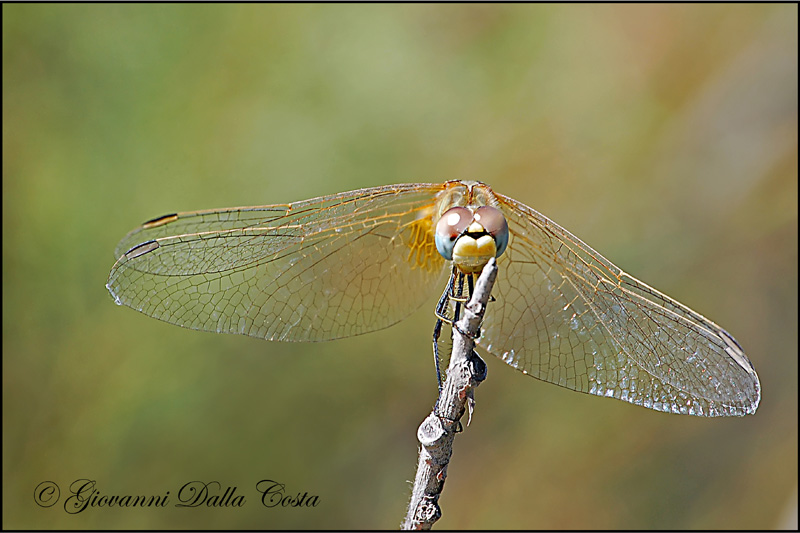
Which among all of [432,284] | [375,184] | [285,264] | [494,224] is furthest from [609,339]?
[375,184]

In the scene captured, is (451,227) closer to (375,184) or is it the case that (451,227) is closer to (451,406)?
(451,406)

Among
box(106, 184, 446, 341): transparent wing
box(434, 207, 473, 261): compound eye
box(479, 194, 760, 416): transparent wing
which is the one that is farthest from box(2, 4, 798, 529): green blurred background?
box(434, 207, 473, 261): compound eye

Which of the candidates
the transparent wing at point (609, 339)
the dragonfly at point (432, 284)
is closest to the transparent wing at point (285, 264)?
the dragonfly at point (432, 284)

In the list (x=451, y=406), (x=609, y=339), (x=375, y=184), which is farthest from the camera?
(x=375, y=184)

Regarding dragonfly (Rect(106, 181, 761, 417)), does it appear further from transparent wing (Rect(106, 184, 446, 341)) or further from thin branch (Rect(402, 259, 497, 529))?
thin branch (Rect(402, 259, 497, 529))

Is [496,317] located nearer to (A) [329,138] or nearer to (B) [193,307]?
(B) [193,307]

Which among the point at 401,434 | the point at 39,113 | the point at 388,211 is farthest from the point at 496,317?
the point at 39,113
